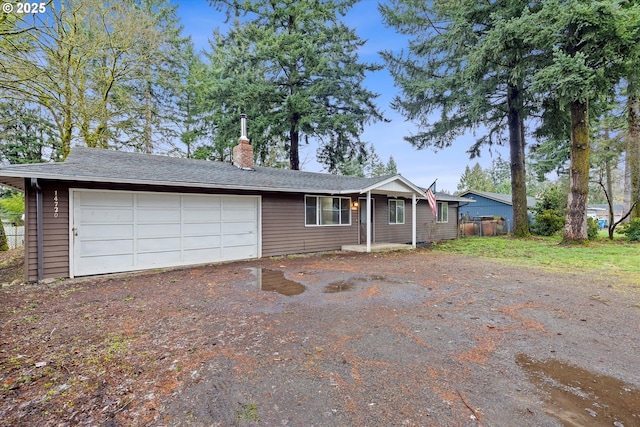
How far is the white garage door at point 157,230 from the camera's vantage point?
6.80 meters

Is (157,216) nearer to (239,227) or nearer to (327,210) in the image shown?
(239,227)

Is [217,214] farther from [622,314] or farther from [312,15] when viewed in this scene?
[312,15]

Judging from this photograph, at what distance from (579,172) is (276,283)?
1269 cm

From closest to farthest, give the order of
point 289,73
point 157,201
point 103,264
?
point 103,264
point 157,201
point 289,73

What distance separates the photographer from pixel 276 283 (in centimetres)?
634

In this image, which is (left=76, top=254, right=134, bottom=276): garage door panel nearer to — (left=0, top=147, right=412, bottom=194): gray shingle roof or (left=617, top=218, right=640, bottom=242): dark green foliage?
(left=0, top=147, right=412, bottom=194): gray shingle roof

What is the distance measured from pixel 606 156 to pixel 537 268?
1263 cm

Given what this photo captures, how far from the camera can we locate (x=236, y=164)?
11.4m

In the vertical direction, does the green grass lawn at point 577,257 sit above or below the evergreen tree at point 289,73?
below

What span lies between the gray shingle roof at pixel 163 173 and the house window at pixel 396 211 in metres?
2.49

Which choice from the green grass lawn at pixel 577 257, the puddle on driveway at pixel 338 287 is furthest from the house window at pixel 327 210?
the puddle on driveway at pixel 338 287

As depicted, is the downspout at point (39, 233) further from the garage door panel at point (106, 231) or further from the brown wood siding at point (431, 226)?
the brown wood siding at point (431, 226)

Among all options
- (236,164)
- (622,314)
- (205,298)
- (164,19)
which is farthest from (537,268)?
(164,19)

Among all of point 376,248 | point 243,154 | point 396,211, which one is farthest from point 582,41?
point 243,154
